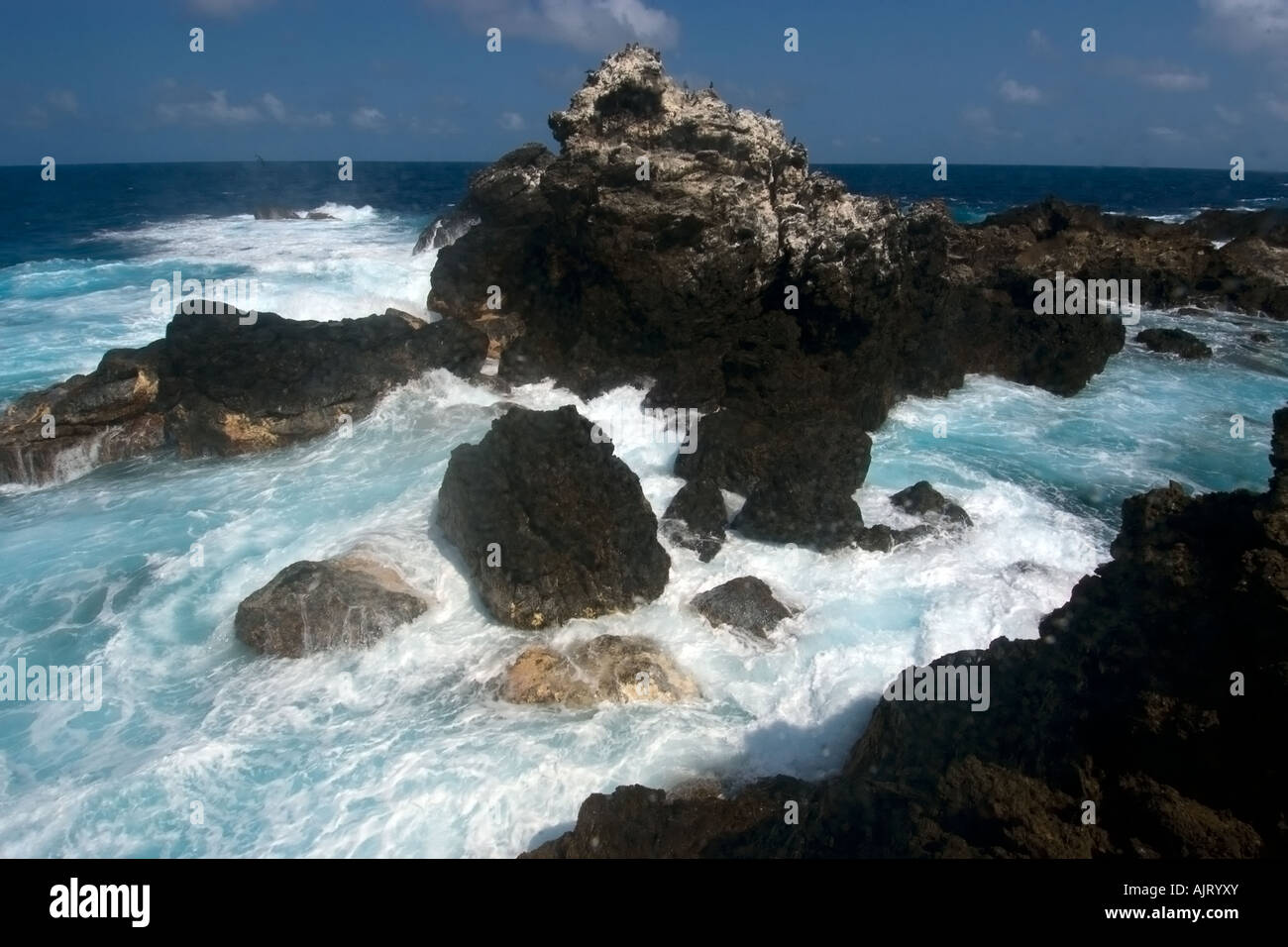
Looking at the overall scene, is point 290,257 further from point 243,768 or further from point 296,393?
point 243,768

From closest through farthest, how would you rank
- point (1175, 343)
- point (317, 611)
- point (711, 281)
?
point (317, 611)
point (711, 281)
point (1175, 343)

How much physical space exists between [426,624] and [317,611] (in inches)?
52.8

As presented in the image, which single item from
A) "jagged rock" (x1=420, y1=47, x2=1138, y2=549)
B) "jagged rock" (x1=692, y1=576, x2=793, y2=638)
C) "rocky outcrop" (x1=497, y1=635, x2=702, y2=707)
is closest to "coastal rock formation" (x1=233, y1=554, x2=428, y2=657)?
"rocky outcrop" (x1=497, y1=635, x2=702, y2=707)

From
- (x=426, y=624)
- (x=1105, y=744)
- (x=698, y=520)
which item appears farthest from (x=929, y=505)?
Answer: (x=426, y=624)

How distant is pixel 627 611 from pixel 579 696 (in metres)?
2.00

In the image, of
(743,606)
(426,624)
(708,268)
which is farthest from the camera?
(708,268)

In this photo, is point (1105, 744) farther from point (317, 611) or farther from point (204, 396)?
point (204, 396)

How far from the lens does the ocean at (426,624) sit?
26.3ft

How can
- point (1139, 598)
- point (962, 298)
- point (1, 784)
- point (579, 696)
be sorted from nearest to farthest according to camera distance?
point (1139, 598), point (1, 784), point (579, 696), point (962, 298)

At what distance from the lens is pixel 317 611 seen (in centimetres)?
1041

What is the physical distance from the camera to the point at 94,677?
9.85 m

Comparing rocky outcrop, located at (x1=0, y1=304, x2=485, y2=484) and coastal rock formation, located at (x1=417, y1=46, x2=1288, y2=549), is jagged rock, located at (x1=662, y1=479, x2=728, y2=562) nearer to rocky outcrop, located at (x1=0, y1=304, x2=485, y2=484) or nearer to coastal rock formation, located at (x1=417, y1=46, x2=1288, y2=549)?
coastal rock formation, located at (x1=417, y1=46, x2=1288, y2=549)

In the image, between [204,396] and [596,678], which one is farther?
[204,396]

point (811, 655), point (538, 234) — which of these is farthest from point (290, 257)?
point (811, 655)
